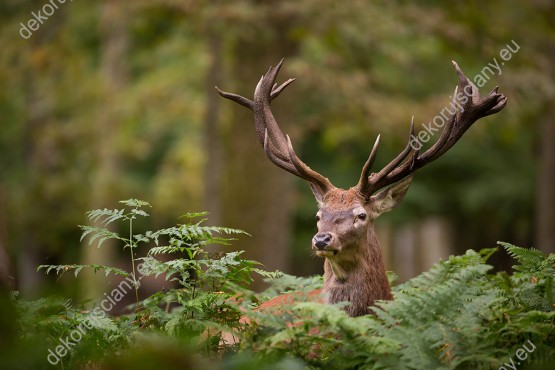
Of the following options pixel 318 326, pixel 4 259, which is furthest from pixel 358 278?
pixel 4 259

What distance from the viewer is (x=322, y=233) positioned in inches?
217

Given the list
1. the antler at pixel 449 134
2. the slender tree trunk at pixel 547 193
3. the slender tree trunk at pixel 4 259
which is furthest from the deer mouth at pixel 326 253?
the slender tree trunk at pixel 547 193

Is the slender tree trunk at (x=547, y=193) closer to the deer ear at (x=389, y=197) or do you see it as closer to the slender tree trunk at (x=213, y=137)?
the slender tree trunk at (x=213, y=137)

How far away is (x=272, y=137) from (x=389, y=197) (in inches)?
39.6

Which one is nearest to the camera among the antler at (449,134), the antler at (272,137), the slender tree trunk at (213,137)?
the antler at (449,134)

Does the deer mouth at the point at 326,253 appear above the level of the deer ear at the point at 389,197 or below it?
below

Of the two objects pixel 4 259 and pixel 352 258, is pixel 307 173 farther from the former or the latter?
pixel 4 259

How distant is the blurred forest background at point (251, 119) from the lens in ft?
41.8

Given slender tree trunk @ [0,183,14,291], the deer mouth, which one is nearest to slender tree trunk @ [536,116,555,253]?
the deer mouth

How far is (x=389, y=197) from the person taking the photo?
6086mm

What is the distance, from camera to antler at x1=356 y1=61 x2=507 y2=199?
5.75 metres

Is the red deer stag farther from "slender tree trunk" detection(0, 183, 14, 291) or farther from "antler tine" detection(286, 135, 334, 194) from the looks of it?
"slender tree trunk" detection(0, 183, 14, 291)

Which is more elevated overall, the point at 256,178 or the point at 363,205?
the point at 256,178

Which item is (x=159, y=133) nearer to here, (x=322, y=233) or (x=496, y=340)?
(x=322, y=233)
